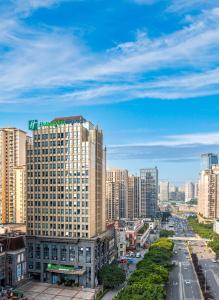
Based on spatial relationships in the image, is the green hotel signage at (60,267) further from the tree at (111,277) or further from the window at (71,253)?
the tree at (111,277)

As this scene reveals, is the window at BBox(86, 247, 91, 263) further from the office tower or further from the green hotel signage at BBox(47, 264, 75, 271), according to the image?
the office tower

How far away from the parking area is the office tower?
211 ft

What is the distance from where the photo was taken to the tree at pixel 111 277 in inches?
3885

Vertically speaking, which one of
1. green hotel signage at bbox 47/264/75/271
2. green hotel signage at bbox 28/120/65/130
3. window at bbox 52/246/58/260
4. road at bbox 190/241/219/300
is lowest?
road at bbox 190/241/219/300

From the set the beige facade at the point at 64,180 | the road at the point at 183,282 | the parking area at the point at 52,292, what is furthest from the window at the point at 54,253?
the road at the point at 183,282

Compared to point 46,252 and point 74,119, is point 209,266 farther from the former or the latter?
point 74,119

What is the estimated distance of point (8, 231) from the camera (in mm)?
109625

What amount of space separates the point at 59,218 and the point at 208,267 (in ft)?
224

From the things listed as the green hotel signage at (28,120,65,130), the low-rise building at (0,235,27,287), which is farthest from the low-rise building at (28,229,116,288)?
the green hotel signage at (28,120,65,130)

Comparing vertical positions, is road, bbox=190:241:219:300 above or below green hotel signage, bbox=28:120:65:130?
below

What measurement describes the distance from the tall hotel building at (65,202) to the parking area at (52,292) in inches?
142

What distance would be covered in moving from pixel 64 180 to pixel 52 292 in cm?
3275

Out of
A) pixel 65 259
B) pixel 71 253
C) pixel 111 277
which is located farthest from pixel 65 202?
pixel 111 277

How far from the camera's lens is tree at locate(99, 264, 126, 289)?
98688 millimetres
